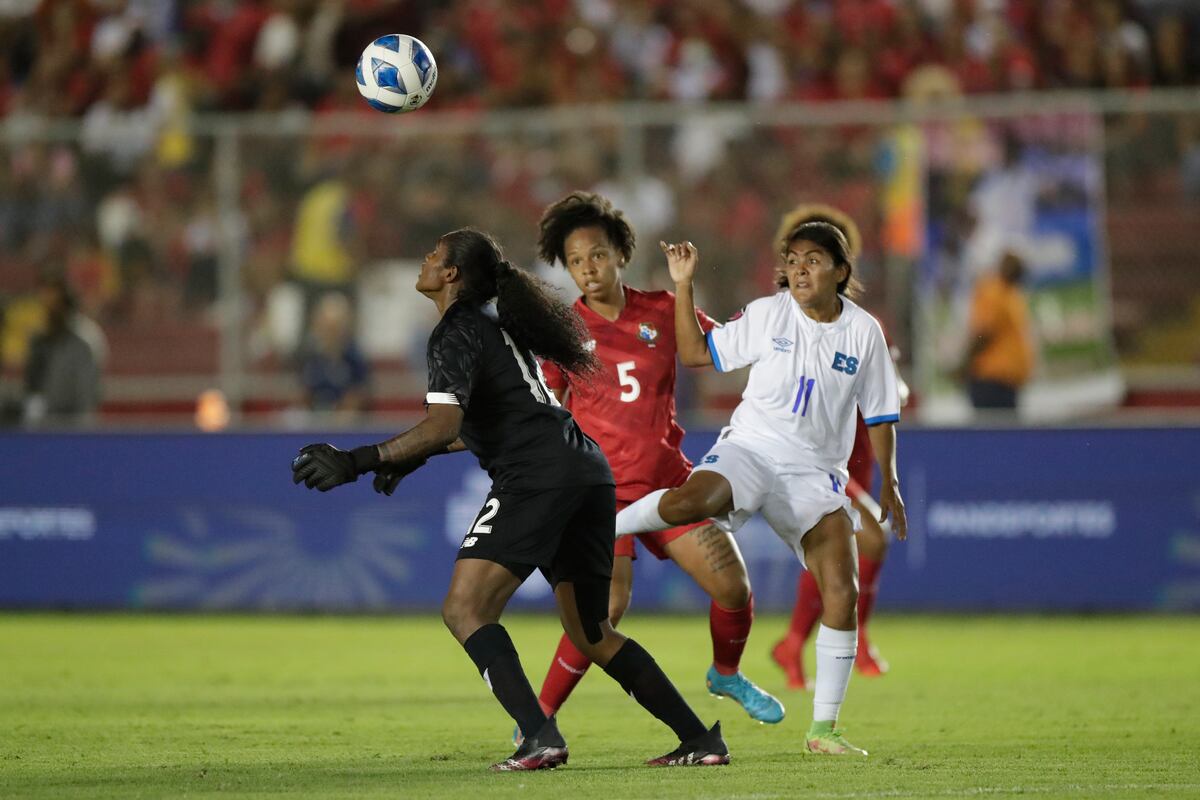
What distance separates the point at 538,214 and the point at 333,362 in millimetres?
2158

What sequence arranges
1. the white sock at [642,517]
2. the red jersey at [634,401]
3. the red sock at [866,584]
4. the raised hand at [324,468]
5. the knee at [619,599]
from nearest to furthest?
the raised hand at [324,468], the white sock at [642,517], the knee at [619,599], the red jersey at [634,401], the red sock at [866,584]

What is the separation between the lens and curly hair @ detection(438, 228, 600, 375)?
6883 millimetres

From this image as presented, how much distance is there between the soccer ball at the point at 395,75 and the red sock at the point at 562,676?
283cm

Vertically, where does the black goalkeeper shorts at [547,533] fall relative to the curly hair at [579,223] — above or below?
below

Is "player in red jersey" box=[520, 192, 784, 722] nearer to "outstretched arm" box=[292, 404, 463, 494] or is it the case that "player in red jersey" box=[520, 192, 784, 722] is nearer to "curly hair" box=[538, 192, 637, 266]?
"curly hair" box=[538, 192, 637, 266]

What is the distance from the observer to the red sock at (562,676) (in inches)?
314

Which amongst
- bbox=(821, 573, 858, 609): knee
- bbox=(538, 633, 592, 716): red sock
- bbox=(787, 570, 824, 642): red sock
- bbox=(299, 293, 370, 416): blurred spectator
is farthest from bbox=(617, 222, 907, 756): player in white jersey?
bbox=(299, 293, 370, 416): blurred spectator

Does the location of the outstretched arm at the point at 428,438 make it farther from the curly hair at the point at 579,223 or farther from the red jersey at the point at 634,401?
the curly hair at the point at 579,223

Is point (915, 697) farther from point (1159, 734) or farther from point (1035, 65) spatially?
point (1035, 65)

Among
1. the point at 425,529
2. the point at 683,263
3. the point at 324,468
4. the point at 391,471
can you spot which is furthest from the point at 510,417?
the point at 425,529

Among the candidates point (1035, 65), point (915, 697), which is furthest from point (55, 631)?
point (1035, 65)

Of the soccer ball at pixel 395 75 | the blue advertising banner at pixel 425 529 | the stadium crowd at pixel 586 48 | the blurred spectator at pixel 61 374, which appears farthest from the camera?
the stadium crowd at pixel 586 48

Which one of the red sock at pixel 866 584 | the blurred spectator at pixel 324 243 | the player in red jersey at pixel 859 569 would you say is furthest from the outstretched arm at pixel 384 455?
the blurred spectator at pixel 324 243

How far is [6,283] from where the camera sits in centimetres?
1652
